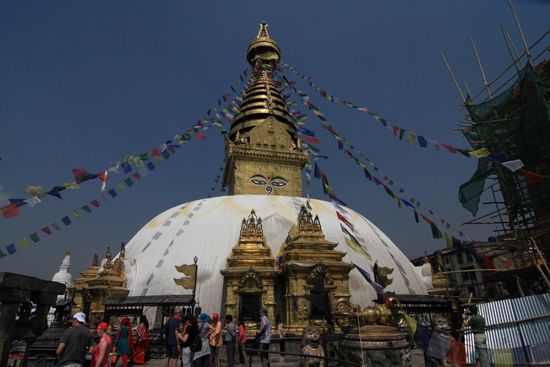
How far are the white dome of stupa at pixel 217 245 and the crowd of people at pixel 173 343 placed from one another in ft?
12.8

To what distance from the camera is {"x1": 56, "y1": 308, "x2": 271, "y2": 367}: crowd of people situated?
403 centimetres

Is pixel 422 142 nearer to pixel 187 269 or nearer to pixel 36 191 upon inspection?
pixel 187 269

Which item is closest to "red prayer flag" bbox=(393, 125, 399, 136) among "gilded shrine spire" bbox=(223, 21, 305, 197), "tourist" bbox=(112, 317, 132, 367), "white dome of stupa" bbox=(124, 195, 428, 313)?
"white dome of stupa" bbox=(124, 195, 428, 313)

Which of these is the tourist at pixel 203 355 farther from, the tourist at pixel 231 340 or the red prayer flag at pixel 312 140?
the red prayer flag at pixel 312 140

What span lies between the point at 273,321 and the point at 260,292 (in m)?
1.04

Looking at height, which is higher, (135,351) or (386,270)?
(386,270)

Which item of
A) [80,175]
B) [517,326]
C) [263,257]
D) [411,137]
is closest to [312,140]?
[411,137]

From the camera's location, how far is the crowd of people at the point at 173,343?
13.2 feet

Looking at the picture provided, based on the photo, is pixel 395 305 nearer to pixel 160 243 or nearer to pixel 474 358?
pixel 474 358

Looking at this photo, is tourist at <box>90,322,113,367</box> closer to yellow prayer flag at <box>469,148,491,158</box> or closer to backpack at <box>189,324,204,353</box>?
backpack at <box>189,324,204,353</box>

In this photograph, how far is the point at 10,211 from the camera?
8.10 metres

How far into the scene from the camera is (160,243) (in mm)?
13945

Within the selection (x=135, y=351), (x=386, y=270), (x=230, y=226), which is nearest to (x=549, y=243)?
(x=386, y=270)

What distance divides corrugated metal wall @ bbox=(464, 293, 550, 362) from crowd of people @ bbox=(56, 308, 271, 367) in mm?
4473
